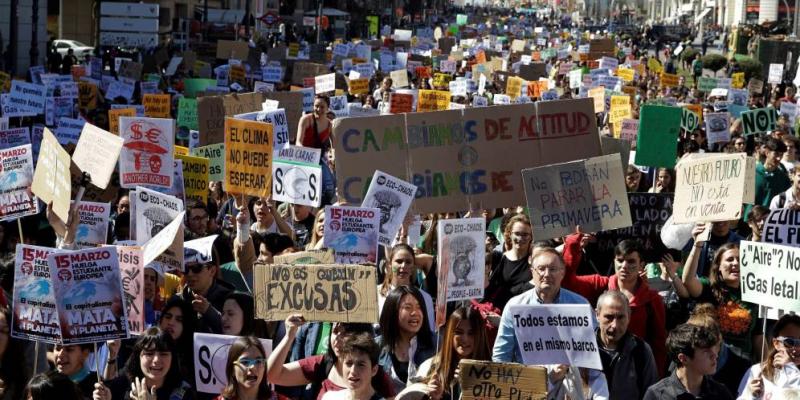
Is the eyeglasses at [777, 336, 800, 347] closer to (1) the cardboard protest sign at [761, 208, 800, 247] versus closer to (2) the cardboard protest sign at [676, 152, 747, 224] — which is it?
(1) the cardboard protest sign at [761, 208, 800, 247]

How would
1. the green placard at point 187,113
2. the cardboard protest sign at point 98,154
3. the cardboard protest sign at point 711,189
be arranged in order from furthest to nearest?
1. the green placard at point 187,113
2. the cardboard protest sign at point 98,154
3. the cardboard protest sign at point 711,189

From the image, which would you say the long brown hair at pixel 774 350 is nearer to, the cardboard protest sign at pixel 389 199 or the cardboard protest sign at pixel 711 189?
the cardboard protest sign at pixel 711 189

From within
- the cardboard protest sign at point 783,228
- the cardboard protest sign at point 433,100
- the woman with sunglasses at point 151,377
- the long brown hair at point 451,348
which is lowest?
the woman with sunglasses at point 151,377

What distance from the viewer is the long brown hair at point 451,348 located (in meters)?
6.56

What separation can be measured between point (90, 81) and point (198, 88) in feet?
9.08

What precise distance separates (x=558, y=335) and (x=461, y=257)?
4.51 ft

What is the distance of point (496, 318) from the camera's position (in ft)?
24.9

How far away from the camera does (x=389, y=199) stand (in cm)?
959

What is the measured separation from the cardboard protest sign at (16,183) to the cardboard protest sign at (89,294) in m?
2.99

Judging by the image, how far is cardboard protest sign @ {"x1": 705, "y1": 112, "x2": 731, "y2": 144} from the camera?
1759 centimetres

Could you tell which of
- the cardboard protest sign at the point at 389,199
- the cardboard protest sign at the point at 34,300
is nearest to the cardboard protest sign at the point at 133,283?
the cardboard protest sign at the point at 34,300

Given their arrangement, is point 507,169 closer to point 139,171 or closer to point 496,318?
point 139,171

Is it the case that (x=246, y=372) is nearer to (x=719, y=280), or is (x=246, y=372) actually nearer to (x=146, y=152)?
(x=719, y=280)

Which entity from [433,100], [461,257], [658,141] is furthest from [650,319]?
[433,100]
